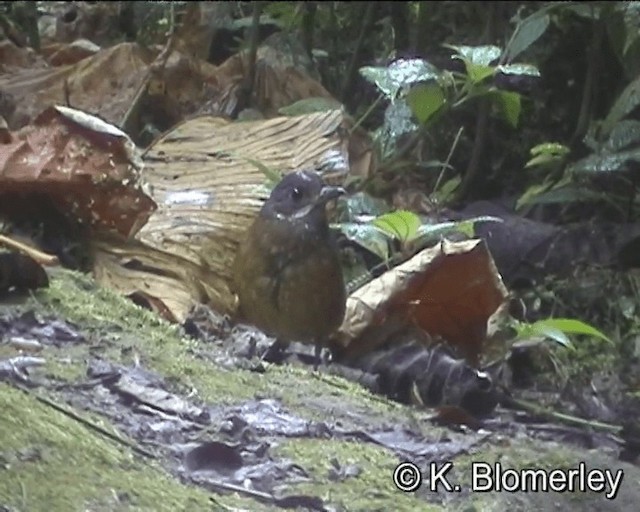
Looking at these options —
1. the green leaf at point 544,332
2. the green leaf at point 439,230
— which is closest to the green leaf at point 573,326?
the green leaf at point 544,332

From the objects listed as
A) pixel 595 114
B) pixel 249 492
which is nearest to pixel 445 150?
pixel 595 114

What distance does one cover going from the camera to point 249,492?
3.97ft

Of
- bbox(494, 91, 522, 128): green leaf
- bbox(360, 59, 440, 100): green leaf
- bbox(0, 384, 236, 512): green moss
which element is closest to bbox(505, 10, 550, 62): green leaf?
bbox(494, 91, 522, 128): green leaf

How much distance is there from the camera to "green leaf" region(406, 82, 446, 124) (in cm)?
292

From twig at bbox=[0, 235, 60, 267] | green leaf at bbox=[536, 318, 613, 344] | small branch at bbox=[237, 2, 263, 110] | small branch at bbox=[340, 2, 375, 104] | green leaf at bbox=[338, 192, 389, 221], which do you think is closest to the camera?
twig at bbox=[0, 235, 60, 267]

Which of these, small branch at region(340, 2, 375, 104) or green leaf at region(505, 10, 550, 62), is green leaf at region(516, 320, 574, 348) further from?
small branch at region(340, 2, 375, 104)

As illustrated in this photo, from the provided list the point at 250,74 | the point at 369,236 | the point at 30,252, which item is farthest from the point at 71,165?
the point at 250,74

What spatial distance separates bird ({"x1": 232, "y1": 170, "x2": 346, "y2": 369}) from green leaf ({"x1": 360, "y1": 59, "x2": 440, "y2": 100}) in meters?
0.35

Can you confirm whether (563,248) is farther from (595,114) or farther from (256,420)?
(256,420)

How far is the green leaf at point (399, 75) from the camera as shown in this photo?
2.71 m

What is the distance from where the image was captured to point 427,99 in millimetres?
2926

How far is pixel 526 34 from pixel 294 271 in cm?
113

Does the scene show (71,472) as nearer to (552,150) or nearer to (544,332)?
(544,332)

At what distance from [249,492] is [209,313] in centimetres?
120
